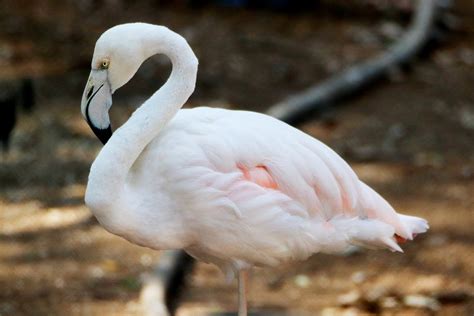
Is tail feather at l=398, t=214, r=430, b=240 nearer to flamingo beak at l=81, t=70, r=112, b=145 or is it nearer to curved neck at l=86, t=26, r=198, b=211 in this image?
curved neck at l=86, t=26, r=198, b=211

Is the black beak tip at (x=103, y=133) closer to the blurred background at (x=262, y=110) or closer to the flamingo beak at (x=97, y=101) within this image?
the flamingo beak at (x=97, y=101)

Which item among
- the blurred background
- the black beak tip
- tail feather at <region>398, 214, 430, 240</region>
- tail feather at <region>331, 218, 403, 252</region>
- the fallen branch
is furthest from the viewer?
the fallen branch

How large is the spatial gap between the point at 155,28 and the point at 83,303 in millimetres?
2139

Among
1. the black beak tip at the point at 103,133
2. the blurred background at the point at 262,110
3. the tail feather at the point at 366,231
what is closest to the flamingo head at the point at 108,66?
the black beak tip at the point at 103,133

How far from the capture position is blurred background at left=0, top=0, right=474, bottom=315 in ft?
19.2

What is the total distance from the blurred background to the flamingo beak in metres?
1.80

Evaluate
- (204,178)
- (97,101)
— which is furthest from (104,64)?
(204,178)

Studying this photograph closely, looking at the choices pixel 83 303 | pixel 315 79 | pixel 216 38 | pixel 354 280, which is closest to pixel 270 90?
pixel 315 79

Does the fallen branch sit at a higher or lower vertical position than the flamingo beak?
lower

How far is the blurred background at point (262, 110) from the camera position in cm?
587

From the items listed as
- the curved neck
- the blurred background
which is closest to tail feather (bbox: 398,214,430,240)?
the curved neck

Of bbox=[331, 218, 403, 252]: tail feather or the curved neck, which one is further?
bbox=[331, 218, 403, 252]: tail feather

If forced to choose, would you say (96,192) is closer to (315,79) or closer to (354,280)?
(354,280)

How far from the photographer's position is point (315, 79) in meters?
9.45
